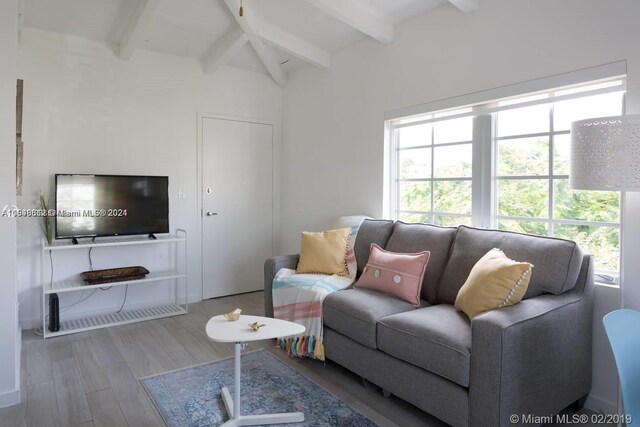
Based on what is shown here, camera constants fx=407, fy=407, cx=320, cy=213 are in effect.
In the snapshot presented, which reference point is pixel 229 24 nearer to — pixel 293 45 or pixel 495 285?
pixel 293 45

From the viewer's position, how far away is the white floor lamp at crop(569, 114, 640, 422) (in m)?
1.64

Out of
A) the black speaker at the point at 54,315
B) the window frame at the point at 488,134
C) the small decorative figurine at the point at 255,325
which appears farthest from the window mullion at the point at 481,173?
the black speaker at the point at 54,315

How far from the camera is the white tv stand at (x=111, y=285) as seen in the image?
3.37 m

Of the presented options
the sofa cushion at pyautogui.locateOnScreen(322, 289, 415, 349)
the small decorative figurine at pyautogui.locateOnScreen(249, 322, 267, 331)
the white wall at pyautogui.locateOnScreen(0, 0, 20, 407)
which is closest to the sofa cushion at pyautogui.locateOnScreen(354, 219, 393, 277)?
the sofa cushion at pyautogui.locateOnScreen(322, 289, 415, 349)

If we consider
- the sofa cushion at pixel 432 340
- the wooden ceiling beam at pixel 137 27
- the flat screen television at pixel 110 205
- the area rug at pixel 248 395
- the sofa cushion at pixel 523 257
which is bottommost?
the area rug at pixel 248 395

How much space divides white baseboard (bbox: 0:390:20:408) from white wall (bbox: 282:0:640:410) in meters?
2.82

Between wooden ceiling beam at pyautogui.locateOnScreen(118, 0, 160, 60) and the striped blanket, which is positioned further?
wooden ceiling beam at pyautogui.locateOnScreen(118, 0, 160, 60)

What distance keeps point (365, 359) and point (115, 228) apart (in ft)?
8.45

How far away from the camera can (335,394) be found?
7.93 ft

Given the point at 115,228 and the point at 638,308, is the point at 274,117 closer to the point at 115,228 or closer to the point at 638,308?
the point at 115,228

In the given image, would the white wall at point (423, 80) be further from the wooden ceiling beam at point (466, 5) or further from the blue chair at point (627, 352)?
the blue chair at point (627, 352)

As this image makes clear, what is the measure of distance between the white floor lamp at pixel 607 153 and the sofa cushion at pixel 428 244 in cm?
107

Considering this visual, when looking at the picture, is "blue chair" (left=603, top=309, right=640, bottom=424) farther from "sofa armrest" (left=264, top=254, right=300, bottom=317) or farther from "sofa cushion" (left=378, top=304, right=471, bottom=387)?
"sofa armrest" (left=264, top=254, right=300, bottom=317)

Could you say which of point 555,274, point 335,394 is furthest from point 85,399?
point 555,274
